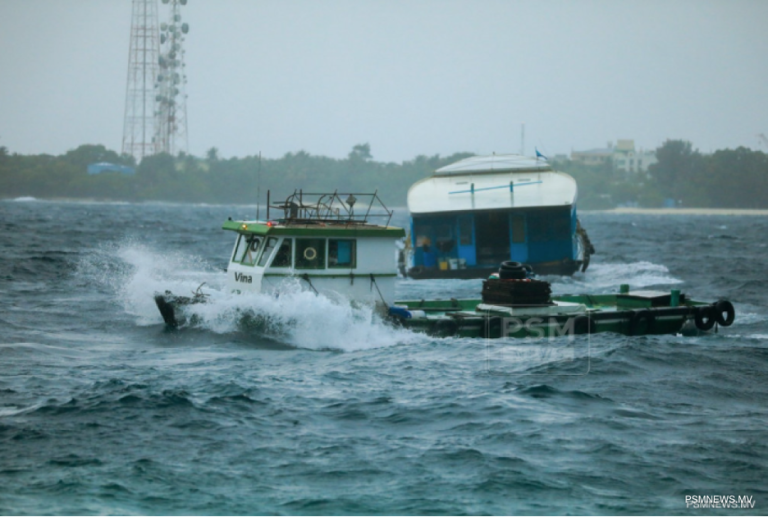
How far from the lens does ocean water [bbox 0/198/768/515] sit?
1039cm

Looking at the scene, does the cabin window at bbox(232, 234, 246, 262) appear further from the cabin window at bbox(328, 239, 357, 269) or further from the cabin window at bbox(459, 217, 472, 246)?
the cabin window at bbox(459, 217, 472, 246)

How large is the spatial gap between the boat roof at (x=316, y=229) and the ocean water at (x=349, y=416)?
135 centimetres

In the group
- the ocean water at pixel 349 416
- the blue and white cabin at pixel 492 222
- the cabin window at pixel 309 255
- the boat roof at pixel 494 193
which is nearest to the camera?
the ocean water at pixel 349 416

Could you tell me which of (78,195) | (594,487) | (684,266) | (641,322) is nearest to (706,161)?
(78,195)

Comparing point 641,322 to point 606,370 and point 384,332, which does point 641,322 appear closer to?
point 606,370

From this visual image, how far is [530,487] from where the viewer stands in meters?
10.7

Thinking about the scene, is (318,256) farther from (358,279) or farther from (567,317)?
(567,317)

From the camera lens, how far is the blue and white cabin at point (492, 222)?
35938 millimetres

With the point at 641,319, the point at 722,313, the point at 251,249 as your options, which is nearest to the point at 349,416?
the point at 251,249

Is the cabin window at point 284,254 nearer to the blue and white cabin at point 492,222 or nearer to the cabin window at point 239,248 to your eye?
the cabin window at point 239,248

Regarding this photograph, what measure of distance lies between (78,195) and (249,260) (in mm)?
169672

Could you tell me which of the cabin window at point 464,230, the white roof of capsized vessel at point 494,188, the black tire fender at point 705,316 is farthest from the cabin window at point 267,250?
the cabin window at point 464,230

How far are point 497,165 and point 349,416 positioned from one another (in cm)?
2652

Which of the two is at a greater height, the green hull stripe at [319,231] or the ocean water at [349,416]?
the green hull stripe at [319,231]
